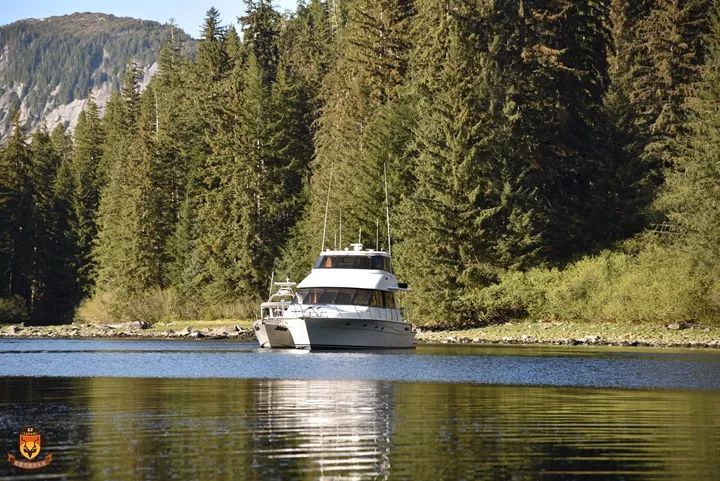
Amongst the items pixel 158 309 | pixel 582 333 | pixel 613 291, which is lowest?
pixel 582 333

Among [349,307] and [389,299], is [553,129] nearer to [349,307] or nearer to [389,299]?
[389,299]

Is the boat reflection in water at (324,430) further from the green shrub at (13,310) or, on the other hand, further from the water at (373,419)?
the green shrub at (13,310)

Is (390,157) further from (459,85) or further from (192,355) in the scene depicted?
(192,355)

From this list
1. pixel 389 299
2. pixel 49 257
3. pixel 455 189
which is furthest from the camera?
pixel 49 257

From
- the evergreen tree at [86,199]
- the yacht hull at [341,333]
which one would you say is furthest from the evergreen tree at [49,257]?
the yacht hull at [341,333]

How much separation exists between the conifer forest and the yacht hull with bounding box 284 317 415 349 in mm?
14297

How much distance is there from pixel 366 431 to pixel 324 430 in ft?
2.73

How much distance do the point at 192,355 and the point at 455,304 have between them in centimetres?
2197

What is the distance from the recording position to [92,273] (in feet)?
400

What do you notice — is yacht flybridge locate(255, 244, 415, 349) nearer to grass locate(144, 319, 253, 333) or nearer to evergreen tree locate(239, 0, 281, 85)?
grass locate(144, 319, 253, 333)

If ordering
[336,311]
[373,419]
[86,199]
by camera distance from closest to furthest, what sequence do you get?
[373,419] → [336,311] → [86,199]

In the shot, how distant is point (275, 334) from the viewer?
61.0 metres

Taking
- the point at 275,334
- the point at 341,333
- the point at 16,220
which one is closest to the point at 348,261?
the point at 341,333

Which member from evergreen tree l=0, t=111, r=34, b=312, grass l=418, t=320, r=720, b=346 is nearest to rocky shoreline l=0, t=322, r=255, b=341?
grass l=418, t=320, r=720, b=346
